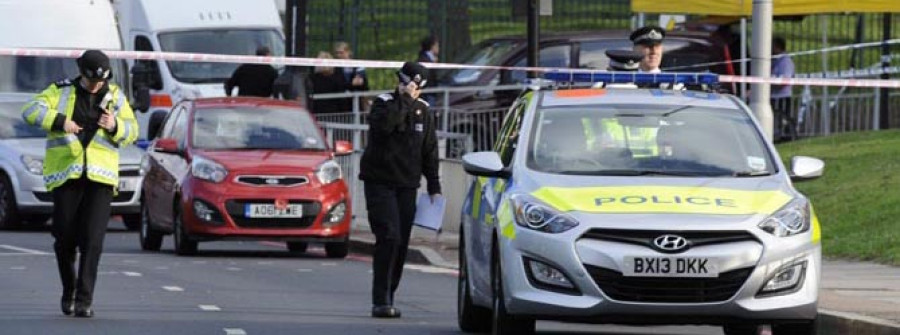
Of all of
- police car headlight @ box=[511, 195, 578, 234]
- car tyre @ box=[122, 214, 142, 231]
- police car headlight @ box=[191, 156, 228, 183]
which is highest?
police car headlight @ box=[511, 195, 578, 234]

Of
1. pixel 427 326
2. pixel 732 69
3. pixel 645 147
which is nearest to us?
pixel 645 147

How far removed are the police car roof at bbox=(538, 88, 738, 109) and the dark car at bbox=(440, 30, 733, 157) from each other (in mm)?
13703

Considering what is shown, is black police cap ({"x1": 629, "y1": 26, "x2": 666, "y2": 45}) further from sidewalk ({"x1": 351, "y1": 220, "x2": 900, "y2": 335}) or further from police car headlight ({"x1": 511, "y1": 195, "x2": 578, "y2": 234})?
police car headlight ({"x1": 511, "y1": 195, "x2": 578, "y2": 234})

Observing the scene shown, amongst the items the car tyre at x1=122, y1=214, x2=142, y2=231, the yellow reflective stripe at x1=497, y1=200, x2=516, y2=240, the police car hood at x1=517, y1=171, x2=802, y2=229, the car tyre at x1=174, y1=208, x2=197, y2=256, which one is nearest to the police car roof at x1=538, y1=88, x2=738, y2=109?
the police car hood at x1=517, y1=171, x2=802, y2=229

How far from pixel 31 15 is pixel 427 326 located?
52.5 feet

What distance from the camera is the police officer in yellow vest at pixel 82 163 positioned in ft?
48.8

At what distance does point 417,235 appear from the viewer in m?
24.2

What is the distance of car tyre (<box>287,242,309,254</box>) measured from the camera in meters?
23.2

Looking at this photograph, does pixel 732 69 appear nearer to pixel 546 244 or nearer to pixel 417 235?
pixel 417 235

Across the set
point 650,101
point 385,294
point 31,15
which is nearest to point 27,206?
point 31,15

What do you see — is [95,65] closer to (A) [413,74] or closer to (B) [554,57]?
(A) [413,74]

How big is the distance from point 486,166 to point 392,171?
2.61 meters

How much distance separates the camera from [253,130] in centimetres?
2253


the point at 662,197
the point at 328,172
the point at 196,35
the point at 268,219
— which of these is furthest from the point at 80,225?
the point at 196,35
